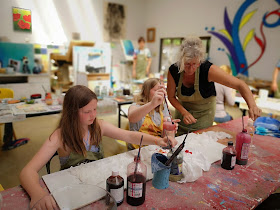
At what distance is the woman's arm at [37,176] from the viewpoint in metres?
0.86

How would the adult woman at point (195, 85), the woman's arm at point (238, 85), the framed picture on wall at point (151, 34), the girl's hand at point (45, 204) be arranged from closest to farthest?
the girl's hand at point (45, 204)
the woman's arm at point (238, 85)
the adult woman at point (195, 85)
the framed picture on wall at point (151, 34)

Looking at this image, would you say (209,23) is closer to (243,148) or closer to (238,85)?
(238,85)

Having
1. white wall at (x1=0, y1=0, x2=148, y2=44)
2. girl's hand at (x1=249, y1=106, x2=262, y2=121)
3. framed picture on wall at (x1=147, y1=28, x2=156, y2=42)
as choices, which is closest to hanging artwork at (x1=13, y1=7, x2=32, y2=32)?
white wall at (x1=0, y1=0, x2=148, y2=44)

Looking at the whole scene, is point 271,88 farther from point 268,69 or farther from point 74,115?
point 74,115

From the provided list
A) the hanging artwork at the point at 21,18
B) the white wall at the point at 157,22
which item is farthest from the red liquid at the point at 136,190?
the white wall at the point at 157,22

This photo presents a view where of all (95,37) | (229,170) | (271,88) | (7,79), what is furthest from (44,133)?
(271,88)

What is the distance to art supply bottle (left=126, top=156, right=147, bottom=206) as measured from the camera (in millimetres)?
970

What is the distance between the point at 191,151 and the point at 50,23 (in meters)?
4.35

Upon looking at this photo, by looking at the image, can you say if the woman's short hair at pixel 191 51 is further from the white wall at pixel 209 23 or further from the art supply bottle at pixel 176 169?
the white wall at pixel 209 23

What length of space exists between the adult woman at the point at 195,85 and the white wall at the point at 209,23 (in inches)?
149

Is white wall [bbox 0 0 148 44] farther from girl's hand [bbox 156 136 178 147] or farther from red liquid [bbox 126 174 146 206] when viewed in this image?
red liquid [bbox 126 174 146 206]

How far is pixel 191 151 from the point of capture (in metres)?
1.50

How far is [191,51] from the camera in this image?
1.84 m

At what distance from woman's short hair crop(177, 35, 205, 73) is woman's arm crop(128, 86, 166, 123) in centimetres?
46
